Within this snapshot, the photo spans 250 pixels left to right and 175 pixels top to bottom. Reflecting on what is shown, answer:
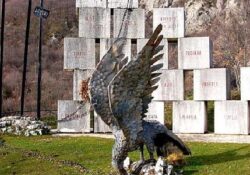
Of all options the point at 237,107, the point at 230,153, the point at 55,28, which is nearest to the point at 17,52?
the point at 55,28

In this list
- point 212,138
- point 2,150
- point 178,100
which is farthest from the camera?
point 178,100

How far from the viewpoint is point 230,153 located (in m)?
13.7

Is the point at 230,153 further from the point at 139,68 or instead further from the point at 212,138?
the point at 139,68

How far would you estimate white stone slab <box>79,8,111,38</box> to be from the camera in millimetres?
19781

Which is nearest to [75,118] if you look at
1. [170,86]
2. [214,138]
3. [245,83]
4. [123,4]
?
[170,86]

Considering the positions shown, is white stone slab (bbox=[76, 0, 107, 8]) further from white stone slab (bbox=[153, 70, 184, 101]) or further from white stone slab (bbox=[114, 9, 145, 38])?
white stone slab (bbox=[153, 70, 184, 101])

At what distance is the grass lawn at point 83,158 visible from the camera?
39.6 feet

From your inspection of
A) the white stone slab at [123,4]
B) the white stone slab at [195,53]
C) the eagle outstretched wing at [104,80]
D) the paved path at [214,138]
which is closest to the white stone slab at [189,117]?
the paved path at [214,138]

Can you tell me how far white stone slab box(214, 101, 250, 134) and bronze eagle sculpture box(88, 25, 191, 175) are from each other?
827 cm

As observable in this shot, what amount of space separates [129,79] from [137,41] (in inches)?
415

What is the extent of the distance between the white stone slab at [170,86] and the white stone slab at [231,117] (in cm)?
131

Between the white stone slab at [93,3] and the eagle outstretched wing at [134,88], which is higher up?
the white stone slab at [93,3]

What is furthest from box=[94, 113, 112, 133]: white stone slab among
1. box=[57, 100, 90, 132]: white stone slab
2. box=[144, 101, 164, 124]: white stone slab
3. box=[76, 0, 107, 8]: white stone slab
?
box=[76, 0, 107, 8]: white stone slab

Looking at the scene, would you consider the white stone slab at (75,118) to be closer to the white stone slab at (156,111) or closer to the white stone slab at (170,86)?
the white stone slab at (156,111)
